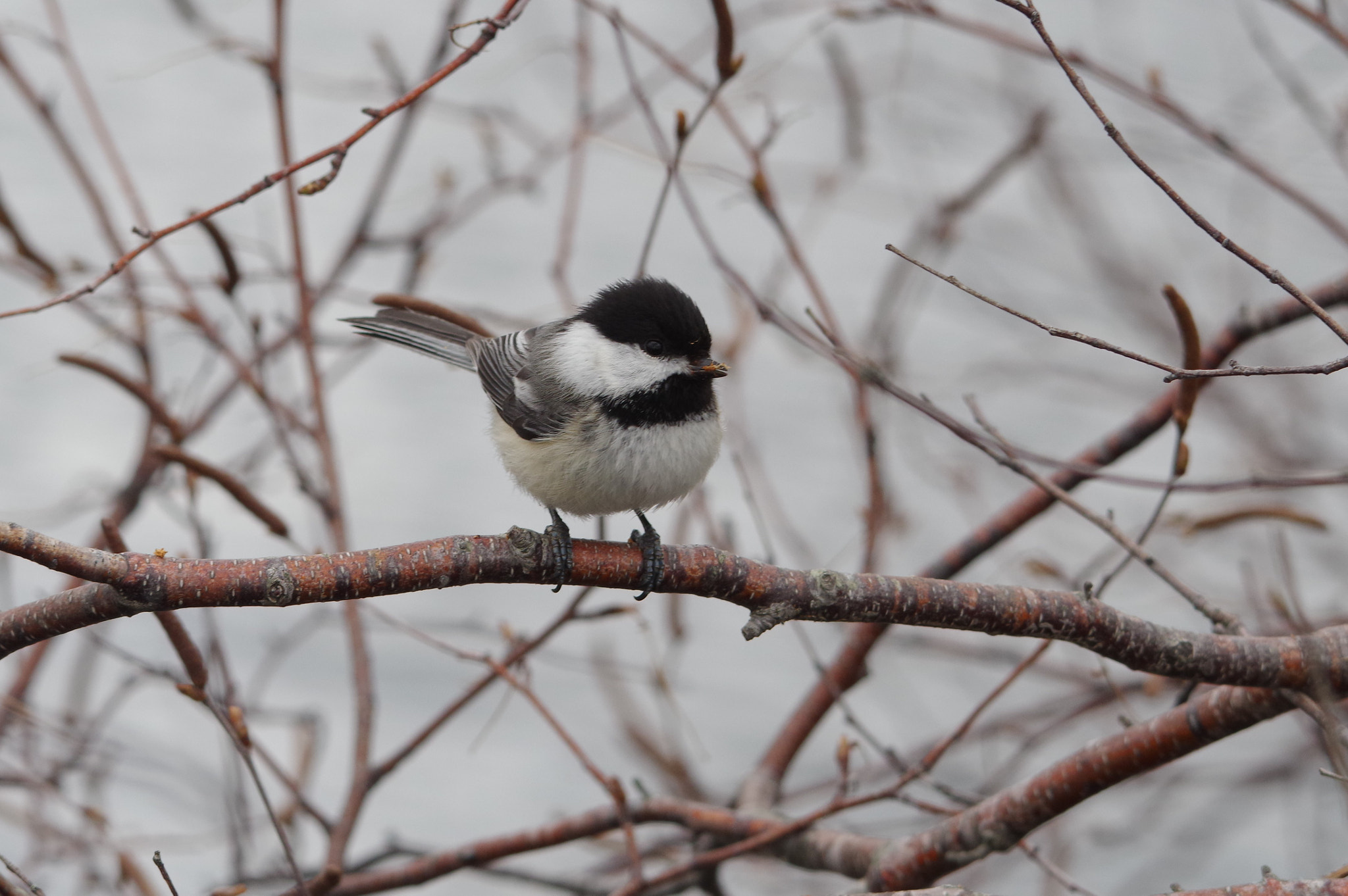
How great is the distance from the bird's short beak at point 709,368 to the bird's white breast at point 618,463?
89 millimetres

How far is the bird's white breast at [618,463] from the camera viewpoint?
7.37 ft

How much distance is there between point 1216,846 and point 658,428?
236 cm

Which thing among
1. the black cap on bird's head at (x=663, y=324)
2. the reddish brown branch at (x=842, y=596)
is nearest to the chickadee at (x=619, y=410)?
the black cap on bird's head at (x=663, y=324)

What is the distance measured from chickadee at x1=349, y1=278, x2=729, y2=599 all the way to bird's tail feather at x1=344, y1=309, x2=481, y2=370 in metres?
0.29

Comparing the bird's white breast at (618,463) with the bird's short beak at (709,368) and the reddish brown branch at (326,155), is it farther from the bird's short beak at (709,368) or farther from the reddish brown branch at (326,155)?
the reddish brown branch at (326,155)

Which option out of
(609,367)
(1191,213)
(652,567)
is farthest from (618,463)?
(1191,213)

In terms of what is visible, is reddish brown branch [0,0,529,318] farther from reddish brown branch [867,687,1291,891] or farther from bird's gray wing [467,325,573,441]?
reddish brown branch [867,687,1291,891]

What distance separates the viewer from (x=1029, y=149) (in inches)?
117

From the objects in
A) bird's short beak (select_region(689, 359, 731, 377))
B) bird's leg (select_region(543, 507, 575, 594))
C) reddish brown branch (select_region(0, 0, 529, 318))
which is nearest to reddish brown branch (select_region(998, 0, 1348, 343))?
reddish brown branch (select_region(0, 0, 529, 318))

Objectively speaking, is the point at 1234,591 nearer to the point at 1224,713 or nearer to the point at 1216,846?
the point at 1216,846

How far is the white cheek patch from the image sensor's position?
2346mm

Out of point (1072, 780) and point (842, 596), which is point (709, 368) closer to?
point (842, 596)

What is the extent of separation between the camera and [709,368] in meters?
2.34

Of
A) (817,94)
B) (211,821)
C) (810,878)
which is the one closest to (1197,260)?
(817,94)
